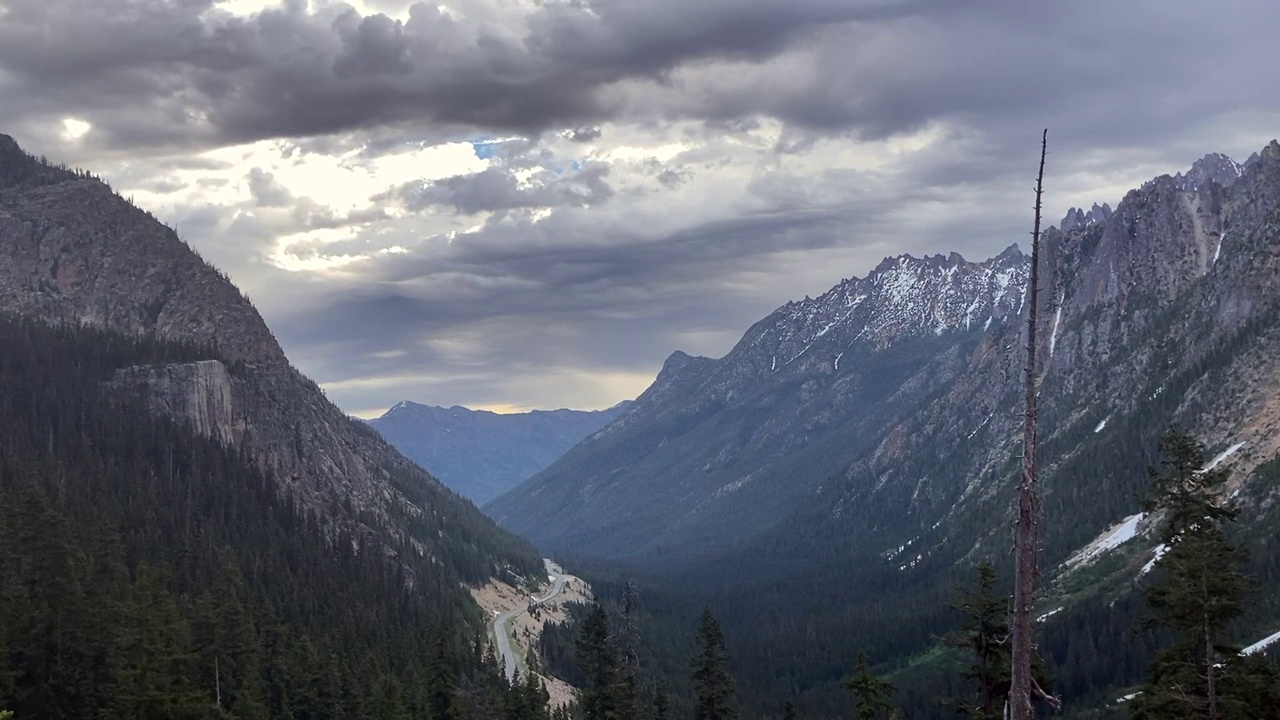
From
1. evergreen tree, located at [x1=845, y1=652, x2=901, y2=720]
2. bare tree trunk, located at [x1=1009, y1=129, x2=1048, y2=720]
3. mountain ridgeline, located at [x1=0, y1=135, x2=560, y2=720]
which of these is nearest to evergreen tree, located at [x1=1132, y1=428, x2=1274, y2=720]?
bare tree trunk, located at [x1=1009, y1=129, x2=1048, y2=720]

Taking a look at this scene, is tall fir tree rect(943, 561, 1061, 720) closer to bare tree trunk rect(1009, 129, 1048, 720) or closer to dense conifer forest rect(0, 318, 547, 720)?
bare tree trunk rect(1009, 129, 1048, 720)

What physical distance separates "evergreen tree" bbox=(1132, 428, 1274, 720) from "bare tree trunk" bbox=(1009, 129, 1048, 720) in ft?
45.7

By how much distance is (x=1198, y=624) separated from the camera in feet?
108

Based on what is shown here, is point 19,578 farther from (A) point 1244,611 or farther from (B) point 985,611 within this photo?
(A) point 1244,611

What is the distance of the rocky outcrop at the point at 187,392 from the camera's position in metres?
184

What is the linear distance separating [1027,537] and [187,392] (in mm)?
188766

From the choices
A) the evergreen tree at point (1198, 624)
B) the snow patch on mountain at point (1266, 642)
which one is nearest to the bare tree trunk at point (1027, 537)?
the evergreen tree at point (1198, 624)

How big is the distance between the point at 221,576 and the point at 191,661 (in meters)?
28.5

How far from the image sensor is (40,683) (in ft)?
189

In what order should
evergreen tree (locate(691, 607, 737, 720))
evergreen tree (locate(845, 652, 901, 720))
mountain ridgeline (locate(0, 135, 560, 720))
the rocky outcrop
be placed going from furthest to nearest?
the rocky outcrop
evergreen tree (locate(691, 607, 737, 720))
mountain ridgeline (locate(0, 135, 560, 720))
evergreen tree (locate(845, 652, 901, 720))

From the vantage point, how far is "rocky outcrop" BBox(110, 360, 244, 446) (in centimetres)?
18375

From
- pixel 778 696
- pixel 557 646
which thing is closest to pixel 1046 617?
pixel 778 696

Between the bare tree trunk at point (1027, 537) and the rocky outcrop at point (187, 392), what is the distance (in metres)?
180

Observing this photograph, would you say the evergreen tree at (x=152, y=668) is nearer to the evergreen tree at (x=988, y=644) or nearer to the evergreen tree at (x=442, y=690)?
the evergreen tree at (x=442, y=690)
